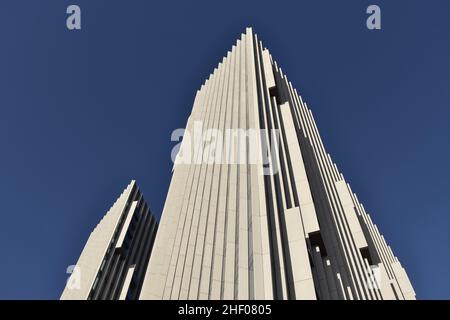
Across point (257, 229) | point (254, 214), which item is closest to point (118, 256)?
point (254, 214)

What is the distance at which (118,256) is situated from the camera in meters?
48.6

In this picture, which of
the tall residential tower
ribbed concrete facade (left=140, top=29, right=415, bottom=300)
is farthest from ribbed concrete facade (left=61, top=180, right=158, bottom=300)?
ribbed concrete facade (left=140, top=29, right=415, bottom=300)

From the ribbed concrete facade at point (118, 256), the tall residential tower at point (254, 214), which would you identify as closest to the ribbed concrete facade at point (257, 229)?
the tall residential tower at point (254, 214)

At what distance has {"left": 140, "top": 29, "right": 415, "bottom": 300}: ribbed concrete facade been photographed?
55.1 ft

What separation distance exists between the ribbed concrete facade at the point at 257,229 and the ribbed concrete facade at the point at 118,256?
21.6m

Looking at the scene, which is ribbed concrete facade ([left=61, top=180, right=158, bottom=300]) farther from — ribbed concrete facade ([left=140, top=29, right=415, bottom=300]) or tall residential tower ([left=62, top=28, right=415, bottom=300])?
ribbed concrete facade ([left=140, top=29, right=415, bottom=300])

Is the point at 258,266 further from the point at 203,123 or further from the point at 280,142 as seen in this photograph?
the point at 203,123

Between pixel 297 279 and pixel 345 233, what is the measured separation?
37.9ft

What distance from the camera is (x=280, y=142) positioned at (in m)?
28.4

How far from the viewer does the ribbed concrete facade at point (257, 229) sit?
16.8m

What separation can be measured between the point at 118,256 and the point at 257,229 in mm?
34375

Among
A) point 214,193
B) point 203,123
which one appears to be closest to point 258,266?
point 214,193

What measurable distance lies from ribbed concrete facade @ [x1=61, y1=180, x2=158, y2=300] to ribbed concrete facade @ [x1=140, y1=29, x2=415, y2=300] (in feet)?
71.0

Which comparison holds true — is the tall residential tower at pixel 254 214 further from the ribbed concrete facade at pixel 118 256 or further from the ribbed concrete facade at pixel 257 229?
the ribbed concrete facade at pixel 118 256
